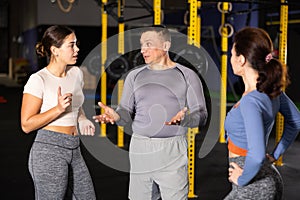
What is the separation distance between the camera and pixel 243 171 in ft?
5.83

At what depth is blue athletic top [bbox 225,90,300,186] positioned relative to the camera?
1.73 meters

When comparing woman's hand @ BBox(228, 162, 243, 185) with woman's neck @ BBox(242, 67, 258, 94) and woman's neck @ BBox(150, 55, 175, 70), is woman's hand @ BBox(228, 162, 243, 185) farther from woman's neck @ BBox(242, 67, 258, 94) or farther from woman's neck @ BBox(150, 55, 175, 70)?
woman's neck @ BBox(150, 55, 175, 70)

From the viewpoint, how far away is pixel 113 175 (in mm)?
5129

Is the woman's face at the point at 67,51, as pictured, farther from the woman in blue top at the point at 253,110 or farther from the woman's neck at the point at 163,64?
the woman in blue top at the point at 253,110

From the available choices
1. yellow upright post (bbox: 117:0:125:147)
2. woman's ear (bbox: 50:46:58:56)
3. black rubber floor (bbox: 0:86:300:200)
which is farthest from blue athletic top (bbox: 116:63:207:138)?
yellow upright post (bbox: 117:0:125:147)

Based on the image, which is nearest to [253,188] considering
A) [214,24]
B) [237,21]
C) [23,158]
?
[23,158]

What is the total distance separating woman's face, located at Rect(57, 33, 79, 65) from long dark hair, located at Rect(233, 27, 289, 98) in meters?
0.86

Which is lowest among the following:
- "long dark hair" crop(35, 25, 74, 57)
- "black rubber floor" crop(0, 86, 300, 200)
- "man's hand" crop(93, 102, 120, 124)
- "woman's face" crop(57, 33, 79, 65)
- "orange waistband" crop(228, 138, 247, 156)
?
"black rubber floor" crop(0, 86, 300, 200)

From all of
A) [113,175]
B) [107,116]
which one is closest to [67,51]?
[107,116]

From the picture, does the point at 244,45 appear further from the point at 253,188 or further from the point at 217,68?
the point at 217,68

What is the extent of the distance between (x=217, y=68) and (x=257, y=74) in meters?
12.6

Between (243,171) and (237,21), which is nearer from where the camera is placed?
(243,171)

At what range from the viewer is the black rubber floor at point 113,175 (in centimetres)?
439

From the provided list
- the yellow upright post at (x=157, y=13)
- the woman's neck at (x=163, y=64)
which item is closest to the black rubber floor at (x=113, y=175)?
the yellow upright post at (x=157, y=13)
